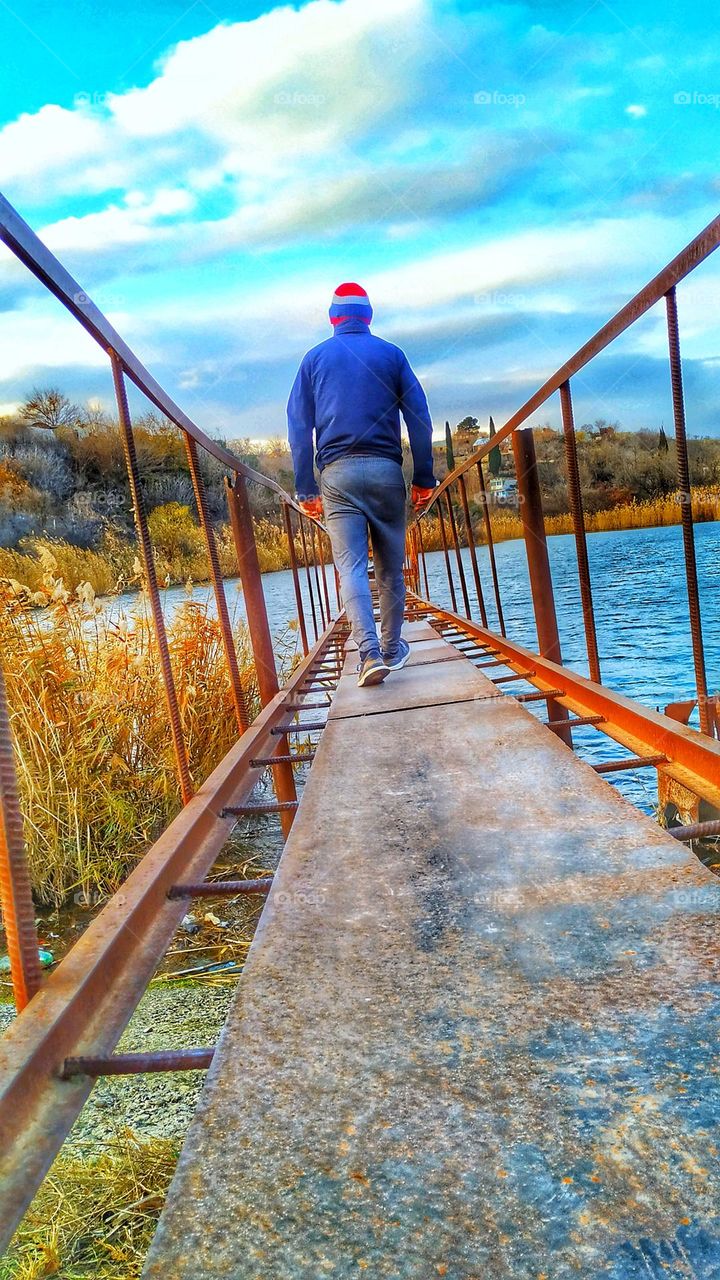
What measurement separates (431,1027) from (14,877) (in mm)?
569

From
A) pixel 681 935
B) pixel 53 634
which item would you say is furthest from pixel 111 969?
pixel 53 634

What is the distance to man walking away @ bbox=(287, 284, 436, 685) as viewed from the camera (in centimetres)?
370

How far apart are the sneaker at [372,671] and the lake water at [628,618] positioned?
5.40ft

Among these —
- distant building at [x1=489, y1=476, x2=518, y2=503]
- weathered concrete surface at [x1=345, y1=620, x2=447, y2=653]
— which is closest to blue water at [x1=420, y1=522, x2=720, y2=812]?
weathered concrete surface at [x1=345, y1=620, x2=447, y2=653]

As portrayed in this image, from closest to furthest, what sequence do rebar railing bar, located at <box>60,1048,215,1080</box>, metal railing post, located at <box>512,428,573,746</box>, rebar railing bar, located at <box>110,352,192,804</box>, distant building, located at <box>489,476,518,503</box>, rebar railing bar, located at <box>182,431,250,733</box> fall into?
rebar railing bar, located at <box>60,1048,215,1080</box> → rebar railing bar, located at <box>110,352,192,804</box> → rebar railing bar, located at <box>182,431,250,733</box> → metal railing post, located at <box>512,428,573,746</box> → distant building, located at <box>489,476,518,503</box>

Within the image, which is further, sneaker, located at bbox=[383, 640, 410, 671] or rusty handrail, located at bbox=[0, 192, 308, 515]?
sneaker, located at bbox=[383, 640, 410, 671]

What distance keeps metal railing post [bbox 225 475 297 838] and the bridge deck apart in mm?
2090

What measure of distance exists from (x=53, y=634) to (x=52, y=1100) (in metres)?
3.00

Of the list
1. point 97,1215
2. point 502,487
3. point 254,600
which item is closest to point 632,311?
point 254,600

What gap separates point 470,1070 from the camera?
0.92 metres

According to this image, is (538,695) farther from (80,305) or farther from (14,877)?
(14,877)

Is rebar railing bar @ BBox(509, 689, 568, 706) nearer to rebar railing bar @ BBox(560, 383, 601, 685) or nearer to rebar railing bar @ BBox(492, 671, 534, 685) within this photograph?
rebar railing bar @ BBox(560, 383, 601, 685)

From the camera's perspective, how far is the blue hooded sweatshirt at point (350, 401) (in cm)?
369

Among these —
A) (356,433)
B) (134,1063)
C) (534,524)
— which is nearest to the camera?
(134,1063)
